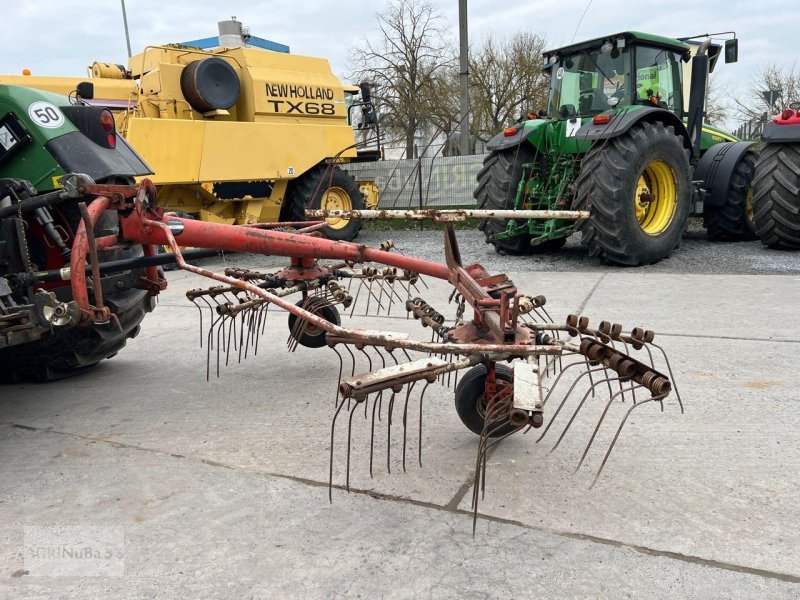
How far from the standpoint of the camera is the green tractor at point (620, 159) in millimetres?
6113

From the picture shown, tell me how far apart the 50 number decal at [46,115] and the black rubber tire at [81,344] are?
0.45m

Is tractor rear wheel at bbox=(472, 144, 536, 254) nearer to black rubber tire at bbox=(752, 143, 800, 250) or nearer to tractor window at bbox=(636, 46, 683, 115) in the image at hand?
tractor window at bbox=(636, 46, 683, 115)

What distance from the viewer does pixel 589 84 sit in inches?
275

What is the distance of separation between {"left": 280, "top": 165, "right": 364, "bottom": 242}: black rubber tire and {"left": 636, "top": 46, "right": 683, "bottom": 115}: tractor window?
3876 mm

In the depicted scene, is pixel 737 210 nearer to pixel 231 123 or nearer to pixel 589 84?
pixel 589 84

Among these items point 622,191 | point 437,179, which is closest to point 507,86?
Result: point 437,179

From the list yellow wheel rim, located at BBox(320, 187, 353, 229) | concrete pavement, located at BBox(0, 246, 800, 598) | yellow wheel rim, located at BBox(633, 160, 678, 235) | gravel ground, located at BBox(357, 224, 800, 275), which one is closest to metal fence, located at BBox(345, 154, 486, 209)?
yellow wheel rim, located at BBox(320, 187, 353, 229)

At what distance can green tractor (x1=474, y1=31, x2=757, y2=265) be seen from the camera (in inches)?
241

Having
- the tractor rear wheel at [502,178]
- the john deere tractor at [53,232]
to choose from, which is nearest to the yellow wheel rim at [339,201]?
the tractor rear wheel at [502,178]

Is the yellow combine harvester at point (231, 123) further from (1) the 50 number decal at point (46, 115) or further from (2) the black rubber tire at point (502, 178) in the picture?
(1) the 50 number decal at point (46, 115)

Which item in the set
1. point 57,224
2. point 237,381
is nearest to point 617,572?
point 237,381

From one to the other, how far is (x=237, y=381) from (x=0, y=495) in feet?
4.41

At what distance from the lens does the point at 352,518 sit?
6.82 feet

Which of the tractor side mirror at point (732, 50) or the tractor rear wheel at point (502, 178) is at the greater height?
the tractor side mirror at point (732, 50)
